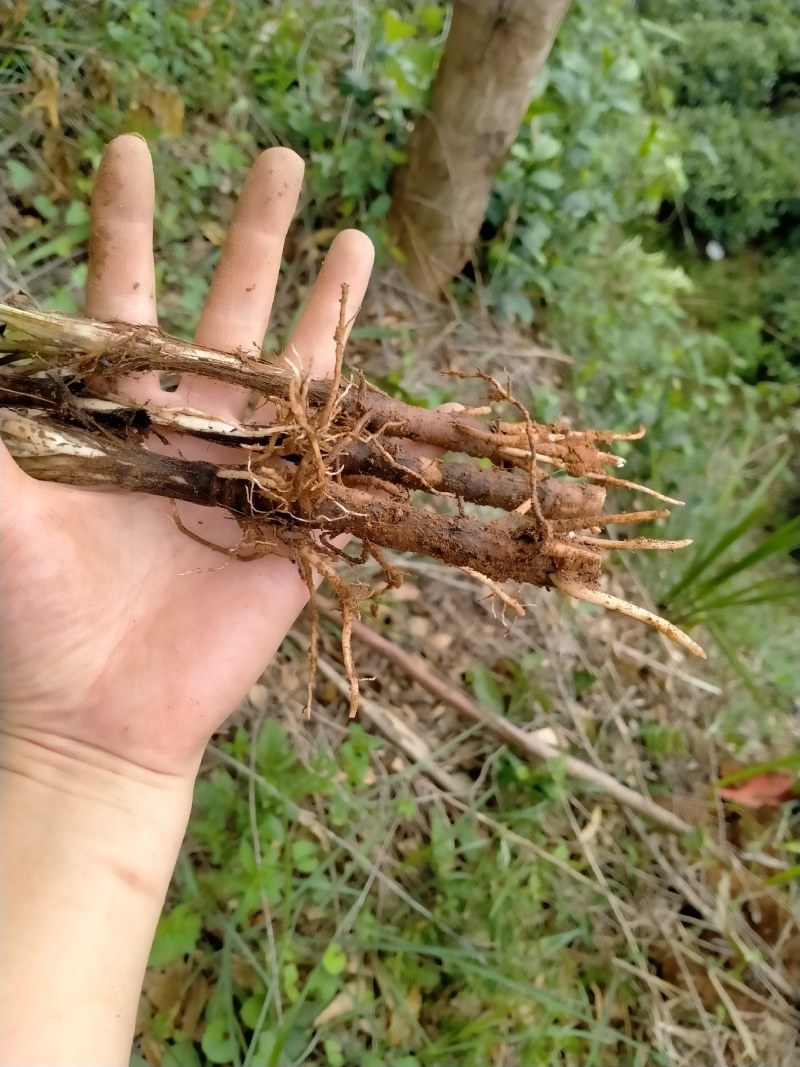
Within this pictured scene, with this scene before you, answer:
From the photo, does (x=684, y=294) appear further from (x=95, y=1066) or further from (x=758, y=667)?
(x=95, y=1066)

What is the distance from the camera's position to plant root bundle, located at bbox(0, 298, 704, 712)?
1.27 m

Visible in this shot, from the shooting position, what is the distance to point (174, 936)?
1438mm

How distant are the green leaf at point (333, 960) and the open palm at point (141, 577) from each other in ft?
1.86

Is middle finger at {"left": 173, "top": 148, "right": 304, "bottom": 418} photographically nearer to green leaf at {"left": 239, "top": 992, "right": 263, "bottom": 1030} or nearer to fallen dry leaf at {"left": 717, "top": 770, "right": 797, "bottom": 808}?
green leaf at {"left": 239, "top": 992, "right": 263, "bottom": 1030}

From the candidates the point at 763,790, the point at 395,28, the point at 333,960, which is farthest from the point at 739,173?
the point at 333,960

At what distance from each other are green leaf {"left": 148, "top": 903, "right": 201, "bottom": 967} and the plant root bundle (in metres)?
0.74

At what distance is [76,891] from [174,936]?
38 centimetres

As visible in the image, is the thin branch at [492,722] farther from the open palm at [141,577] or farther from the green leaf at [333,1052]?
the green leaf at [333,1052]

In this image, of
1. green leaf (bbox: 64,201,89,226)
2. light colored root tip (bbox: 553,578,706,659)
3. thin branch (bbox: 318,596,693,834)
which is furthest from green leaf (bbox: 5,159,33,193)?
light colored root tip (bbox: 553,578,706,659)

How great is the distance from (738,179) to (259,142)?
2157 mm

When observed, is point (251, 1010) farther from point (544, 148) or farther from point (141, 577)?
point (544, 148)

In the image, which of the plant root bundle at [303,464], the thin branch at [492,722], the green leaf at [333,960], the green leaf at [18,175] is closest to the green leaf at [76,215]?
the green leaf at [18,175]

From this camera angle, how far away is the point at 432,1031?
5.30ft

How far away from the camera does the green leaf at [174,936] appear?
4.63ft
